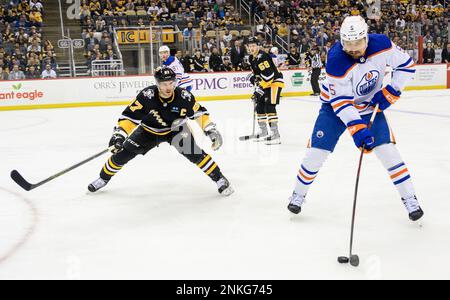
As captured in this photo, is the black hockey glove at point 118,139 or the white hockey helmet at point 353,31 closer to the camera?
the white hockey helmet at point 353,31

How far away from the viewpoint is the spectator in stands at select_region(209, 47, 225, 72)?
1356cm

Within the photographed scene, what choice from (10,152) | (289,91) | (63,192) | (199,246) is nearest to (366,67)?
Answer: (199,246)

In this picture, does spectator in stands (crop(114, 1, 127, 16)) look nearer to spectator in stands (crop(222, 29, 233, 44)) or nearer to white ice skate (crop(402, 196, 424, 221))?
spectator in stands (crop(222, 29, 233, 44))

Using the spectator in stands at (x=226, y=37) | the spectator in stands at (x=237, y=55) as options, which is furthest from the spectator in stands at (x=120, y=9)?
the spectator in stands at (x=237, y=55)

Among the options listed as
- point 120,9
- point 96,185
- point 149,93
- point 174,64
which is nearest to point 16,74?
point 120,9

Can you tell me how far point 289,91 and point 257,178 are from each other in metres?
9.07

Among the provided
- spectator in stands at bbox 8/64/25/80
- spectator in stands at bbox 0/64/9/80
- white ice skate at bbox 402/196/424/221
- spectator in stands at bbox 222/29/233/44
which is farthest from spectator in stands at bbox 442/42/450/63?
white ice skate at bbox 402/196/424/221

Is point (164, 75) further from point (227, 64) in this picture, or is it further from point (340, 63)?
point (227, 64)

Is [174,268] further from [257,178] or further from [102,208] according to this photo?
[257,178]

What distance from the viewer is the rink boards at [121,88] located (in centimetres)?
1180

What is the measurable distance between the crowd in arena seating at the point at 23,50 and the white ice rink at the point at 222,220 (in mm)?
5993

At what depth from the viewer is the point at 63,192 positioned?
4531 millimetres

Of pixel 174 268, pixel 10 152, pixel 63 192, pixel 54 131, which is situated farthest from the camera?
pixel 54 131

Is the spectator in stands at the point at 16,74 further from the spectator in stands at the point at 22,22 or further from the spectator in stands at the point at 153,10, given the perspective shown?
the spectator in stands at the point at 153,10
